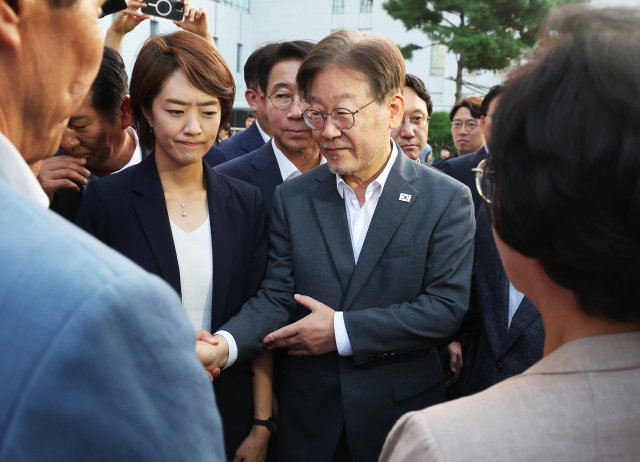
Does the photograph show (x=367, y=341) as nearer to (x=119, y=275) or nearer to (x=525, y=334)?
(x=525, y=334)

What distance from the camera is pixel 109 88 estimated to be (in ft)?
8.93

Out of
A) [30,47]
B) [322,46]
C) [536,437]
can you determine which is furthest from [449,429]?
[322,46]

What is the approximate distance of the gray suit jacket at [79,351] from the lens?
0.56 m

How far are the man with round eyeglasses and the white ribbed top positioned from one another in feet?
9.96

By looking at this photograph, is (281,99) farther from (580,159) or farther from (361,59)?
(580,159)

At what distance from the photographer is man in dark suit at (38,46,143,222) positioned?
2.56 meters

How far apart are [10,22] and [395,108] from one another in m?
2.04

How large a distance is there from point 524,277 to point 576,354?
189mm

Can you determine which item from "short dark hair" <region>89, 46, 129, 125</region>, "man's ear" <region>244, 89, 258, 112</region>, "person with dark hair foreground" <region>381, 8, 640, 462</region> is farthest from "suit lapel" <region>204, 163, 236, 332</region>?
"man's ear" <region>244, 89, 258, 112</region>

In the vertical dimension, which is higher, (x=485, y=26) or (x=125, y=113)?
(x=125, y=113)

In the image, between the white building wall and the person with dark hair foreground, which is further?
the white building wall

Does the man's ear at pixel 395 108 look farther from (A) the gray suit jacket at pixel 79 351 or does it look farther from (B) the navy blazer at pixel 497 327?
(A) the gray suit jacket at pixel 79 351

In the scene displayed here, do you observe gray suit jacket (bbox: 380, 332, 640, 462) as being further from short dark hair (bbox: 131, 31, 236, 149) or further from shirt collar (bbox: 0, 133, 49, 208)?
short dark hair (bbox: 131, 31, 236, 149)

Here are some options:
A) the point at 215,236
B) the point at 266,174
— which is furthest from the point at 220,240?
the point at 266,174
